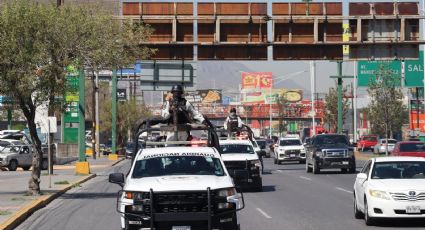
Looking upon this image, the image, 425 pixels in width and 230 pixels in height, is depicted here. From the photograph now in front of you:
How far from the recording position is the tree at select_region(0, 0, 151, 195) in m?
26.4

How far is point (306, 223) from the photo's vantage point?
19.1 metres

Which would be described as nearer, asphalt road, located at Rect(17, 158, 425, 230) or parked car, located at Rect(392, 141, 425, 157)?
asphalt road, located at Rect(17, 158, 425, 230)

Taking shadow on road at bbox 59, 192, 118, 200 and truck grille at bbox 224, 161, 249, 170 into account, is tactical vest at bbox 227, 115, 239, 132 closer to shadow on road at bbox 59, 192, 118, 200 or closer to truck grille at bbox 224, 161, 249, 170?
shadow on road at bbox 59, 192, 118, 200

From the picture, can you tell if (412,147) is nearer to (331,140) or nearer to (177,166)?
(331,140)

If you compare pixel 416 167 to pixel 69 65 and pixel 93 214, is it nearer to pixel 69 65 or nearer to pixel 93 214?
pixel 93 214

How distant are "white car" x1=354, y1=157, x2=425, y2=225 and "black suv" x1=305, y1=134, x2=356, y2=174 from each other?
860 inches

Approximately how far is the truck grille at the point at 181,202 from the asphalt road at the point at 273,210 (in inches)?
211

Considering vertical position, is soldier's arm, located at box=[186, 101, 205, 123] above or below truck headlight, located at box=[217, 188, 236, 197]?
above

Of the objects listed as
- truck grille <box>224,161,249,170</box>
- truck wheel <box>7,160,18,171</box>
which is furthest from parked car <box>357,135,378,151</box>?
truck grille <box>224,161,249,170</box>

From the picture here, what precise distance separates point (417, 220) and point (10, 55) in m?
13.2

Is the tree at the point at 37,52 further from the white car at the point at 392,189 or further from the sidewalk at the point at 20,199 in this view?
the white car at the point at 392,189

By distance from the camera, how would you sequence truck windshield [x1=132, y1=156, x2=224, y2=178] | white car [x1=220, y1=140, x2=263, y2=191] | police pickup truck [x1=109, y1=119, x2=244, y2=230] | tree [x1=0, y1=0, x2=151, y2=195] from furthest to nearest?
white car [x1=220, y1=140, x2=263, y2=191]
tree [x1=0, y1=0, x2=151, y2=195]
truck windshield [x1=132, y1=156, x2=224, y2=178]
police pickup truck [x1=109, y1=119, x2=244, y2=230]

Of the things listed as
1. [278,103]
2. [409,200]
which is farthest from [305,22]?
[278,103]

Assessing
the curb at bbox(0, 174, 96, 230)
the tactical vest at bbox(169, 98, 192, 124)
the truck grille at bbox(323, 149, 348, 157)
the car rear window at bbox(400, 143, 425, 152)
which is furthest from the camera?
the car rear window at bbox(400, 143, 425, 152)
